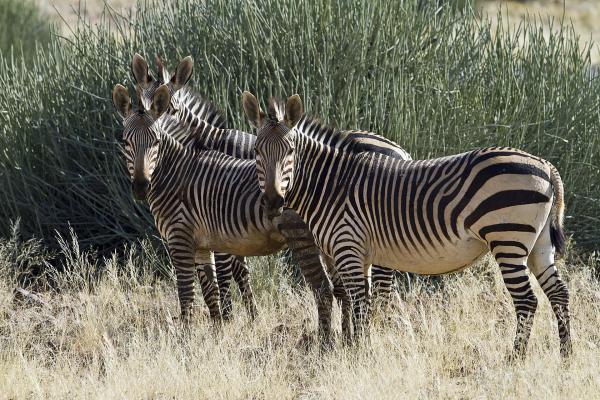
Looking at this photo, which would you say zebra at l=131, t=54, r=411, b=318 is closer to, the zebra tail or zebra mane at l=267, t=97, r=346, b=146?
zebra mane at l=267, t=97, r=346, b=146

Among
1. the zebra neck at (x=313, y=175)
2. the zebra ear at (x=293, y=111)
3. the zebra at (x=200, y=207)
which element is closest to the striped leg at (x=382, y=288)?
the zebra at (x=200, y=207)

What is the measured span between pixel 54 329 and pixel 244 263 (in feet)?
5.28

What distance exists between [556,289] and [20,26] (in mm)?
14242

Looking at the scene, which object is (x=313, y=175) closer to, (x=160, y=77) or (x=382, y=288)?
(x=382, y=288)

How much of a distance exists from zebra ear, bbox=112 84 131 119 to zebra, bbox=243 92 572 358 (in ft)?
3.67

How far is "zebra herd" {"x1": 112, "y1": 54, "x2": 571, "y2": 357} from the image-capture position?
6.26 m

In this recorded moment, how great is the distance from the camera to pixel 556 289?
6508mm

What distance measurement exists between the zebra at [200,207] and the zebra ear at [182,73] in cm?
47

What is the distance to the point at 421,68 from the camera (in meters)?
9.22

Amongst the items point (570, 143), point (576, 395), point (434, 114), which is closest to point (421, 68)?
point (434, 114)

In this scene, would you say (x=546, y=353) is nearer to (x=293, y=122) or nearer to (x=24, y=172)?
(x=293, y=122)

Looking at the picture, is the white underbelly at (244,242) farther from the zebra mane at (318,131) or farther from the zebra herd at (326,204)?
the zebra mane at (318,131)

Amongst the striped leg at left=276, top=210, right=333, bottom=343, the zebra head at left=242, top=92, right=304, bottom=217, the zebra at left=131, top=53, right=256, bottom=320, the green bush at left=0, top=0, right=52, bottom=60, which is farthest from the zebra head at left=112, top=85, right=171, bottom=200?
the green bush at left=0, top=0, right=52, bottom=60

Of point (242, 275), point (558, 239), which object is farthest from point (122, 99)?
point (558, 239)
